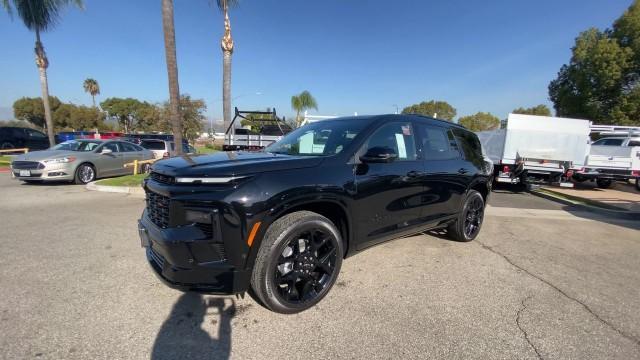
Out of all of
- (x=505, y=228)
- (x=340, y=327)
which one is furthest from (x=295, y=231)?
(x=505, y=228)

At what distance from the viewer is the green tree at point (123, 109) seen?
5812 centimetres

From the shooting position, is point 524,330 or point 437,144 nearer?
point 524,330

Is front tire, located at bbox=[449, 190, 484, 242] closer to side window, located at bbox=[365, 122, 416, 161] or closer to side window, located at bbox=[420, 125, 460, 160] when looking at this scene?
side window, located at bbox=[420, 125, 460, 160]

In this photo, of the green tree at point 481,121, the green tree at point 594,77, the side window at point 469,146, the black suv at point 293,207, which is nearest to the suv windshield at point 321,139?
the black suv at point 293,207

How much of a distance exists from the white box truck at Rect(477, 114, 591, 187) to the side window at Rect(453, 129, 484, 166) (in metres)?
6.40

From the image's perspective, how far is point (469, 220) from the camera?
4672mm

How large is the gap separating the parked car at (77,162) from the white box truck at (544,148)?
13005mm

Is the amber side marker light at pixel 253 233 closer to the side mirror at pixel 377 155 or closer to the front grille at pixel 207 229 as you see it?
the front grille at pixel 207 229

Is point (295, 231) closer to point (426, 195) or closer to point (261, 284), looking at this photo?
point (261, 284)

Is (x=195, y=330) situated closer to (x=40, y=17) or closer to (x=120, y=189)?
(x=120, y=189)

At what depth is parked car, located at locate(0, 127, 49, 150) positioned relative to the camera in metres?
18.7

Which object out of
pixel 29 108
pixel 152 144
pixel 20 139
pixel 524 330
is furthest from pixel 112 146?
pixel 29 108

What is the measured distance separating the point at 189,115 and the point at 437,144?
3379 cm

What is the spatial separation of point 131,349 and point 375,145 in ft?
8.83
